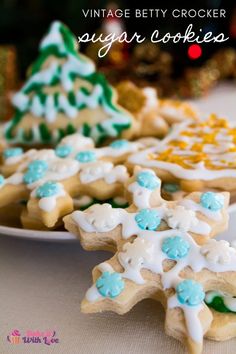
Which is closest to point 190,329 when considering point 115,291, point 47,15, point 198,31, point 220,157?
point 115,291

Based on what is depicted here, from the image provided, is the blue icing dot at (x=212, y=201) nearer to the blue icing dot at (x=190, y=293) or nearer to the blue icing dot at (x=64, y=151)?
the blue icing dot at (x=190, y=293)

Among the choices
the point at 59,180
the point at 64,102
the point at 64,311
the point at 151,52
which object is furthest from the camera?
the point at 151,52

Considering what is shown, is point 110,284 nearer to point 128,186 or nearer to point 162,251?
point 162,251

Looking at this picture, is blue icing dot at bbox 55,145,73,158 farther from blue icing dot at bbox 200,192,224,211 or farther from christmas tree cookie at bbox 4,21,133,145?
blue icing dot at bbox 200,192,224,211

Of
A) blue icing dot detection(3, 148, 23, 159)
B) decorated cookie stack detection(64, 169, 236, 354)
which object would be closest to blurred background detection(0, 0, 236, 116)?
blue icing dot detection(3, 148, 23, 159)

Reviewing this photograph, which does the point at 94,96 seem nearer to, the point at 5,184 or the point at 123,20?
the point at 5,184

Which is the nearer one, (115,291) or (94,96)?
(115,291)

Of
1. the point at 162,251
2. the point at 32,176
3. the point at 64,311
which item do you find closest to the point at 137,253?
the point at 162,251
